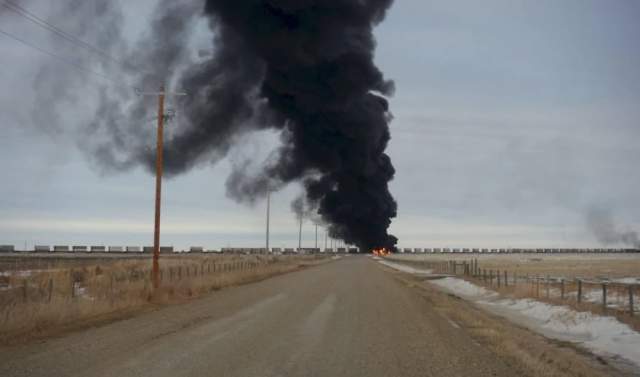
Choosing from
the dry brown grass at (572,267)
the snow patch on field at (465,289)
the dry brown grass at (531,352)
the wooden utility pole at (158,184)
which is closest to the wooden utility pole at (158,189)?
the wooden utility pole at (158,184)

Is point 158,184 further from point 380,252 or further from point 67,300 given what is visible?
point 380,252

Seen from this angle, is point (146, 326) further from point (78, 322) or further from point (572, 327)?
point (572, 327)

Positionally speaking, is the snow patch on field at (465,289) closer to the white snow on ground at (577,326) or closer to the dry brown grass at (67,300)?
the white snow on ground at (577,326)

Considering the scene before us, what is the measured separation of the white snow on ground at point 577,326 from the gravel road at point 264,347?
2640mm

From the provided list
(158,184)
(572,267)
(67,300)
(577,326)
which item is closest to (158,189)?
(158,184)

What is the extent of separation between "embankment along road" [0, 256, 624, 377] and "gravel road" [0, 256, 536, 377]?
15 mm

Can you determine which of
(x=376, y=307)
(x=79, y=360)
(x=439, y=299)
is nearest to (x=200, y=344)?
(x=79, y=360)

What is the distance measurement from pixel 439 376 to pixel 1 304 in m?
12.6

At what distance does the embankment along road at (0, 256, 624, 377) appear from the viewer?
31.1 ft

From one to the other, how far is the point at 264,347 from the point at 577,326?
9284mm

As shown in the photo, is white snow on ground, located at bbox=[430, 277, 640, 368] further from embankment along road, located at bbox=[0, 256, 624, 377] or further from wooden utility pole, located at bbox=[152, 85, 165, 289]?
wooden utility pole, located at bbox=[152, 85, 165, 289]

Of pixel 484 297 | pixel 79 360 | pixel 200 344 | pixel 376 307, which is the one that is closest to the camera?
pixel 79 360

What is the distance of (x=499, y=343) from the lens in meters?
12.8

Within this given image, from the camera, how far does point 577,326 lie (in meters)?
16.9
